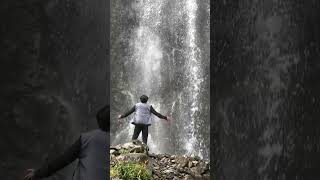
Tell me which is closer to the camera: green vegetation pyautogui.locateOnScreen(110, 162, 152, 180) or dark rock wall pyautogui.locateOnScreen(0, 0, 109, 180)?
dark rock wall pyautogui.locateOnScreen(0, 0, 109, 180)

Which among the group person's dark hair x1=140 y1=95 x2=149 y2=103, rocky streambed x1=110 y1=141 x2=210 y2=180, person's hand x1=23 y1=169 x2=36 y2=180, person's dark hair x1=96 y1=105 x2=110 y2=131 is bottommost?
rocky streambed x1=110 y1=141 x2=210 y2=180

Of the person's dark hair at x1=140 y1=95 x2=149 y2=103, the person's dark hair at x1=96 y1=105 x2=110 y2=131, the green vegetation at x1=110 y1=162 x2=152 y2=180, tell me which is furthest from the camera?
the person's dark hair at x1=140 y1=95 x2=149 y2=103

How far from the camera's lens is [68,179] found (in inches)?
77.3

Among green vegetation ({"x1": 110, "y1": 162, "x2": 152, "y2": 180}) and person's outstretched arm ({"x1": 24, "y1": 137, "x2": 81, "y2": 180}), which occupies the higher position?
person's outstretched arm ({"x1": 24, "y1": 137, "x2": 81, "y2": 180})

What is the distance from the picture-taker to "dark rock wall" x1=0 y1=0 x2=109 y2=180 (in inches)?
73.3

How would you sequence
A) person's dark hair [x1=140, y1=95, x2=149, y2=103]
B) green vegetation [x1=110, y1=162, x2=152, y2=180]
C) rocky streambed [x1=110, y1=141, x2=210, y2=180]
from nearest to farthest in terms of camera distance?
1. green vegetation [x1=110, y1=162, x2=152, y2=180]
2. rocky streambed [x1=110, y1=141, x2=210, y2=180]
3. person's dark hair [x1=140, y1=95, x2=149, y2=103]

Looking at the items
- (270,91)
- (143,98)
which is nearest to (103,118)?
(270,91)

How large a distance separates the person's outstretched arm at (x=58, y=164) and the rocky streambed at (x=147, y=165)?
8.01 m

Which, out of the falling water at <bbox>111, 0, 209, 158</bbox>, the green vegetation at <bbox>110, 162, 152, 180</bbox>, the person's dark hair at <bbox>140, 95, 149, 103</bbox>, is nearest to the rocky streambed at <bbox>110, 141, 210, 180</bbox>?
the green vegetation at <bbox>110, 162, 152, 180</bbox>

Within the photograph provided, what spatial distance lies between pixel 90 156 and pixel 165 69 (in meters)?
14.5

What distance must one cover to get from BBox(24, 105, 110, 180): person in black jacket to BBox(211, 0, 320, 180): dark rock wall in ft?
1.90

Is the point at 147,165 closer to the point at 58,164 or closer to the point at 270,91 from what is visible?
the point at 270,91

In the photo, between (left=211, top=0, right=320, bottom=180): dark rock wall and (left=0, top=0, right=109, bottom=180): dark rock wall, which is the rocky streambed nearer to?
(left=211, top=0, right=320, bottom=180): dark rock wall

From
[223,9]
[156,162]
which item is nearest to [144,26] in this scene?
[156,162]
